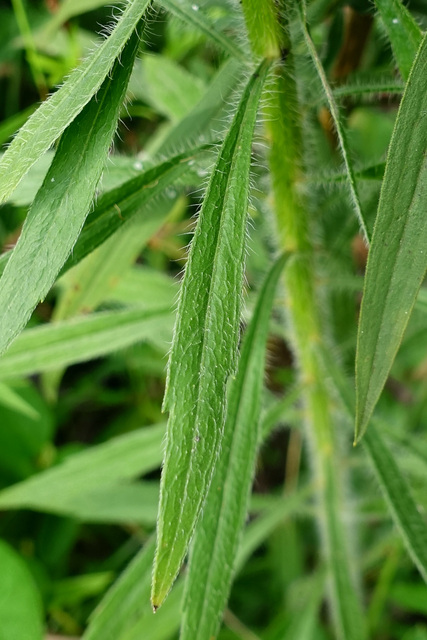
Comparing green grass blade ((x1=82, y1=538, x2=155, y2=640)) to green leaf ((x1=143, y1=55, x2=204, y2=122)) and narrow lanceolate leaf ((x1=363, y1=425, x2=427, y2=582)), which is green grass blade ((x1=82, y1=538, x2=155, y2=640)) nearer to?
narrow lanceolate leaf ((x1=363, y1=425, x2=427, y2=582))

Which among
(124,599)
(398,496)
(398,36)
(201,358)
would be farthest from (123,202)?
(124,599)

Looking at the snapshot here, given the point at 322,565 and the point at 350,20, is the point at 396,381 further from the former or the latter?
the point at 350,20

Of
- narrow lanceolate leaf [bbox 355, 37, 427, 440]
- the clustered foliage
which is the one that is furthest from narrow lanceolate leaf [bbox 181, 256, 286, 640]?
narrow lanceolate leaf [bbox 355, 37, 427, 440]

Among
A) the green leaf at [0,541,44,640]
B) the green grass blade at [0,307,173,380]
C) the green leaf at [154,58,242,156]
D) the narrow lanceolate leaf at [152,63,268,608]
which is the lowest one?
the green leaf at [0,541,44,640]

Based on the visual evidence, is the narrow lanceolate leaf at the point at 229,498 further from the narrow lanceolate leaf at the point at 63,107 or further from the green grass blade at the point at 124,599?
the narrow lanceolate leaf at the point at 63,107

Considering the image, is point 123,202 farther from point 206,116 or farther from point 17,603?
point 17,603
